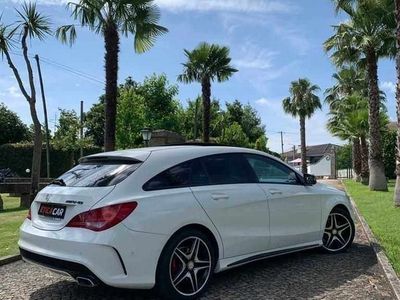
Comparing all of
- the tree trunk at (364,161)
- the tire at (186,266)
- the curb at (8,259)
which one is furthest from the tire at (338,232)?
the tree trunk at (364,161)

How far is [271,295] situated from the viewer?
5387 mm

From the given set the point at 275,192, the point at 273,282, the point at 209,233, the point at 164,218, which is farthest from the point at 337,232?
the point at 164,218

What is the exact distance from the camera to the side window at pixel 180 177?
17.0ft

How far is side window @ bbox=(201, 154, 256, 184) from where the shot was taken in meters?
Answer: 5.81

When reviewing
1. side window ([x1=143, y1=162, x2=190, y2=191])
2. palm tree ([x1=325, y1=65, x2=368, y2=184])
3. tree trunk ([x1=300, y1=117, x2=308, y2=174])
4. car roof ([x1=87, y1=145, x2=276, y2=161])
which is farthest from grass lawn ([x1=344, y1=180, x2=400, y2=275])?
tree trunk ([x1=300, y1=117, x2=308, y2=174])

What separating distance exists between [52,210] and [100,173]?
0.62m

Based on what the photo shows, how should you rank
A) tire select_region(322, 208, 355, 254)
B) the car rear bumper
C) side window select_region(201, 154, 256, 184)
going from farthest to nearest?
tire select_region(322, 208, 355, 254) < side window select_region(201, 154, 256, 184) < the car rear bumper

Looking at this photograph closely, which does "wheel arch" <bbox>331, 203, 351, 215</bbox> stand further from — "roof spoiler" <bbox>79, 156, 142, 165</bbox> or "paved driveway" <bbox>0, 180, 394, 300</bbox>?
"roof spoiler" <bbox>79, 156, 142, 165</bbox>

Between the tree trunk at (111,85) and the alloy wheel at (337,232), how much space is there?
787 cm

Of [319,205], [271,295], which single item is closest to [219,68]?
Result: [319,205]

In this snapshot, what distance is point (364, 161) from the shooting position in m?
29.8

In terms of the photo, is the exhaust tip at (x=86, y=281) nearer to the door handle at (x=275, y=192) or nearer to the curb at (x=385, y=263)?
the door handle at (x=275, y=192)

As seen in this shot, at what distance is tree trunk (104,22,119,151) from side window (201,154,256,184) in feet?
26.6

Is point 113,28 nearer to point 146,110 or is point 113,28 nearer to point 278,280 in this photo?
point 278,280
